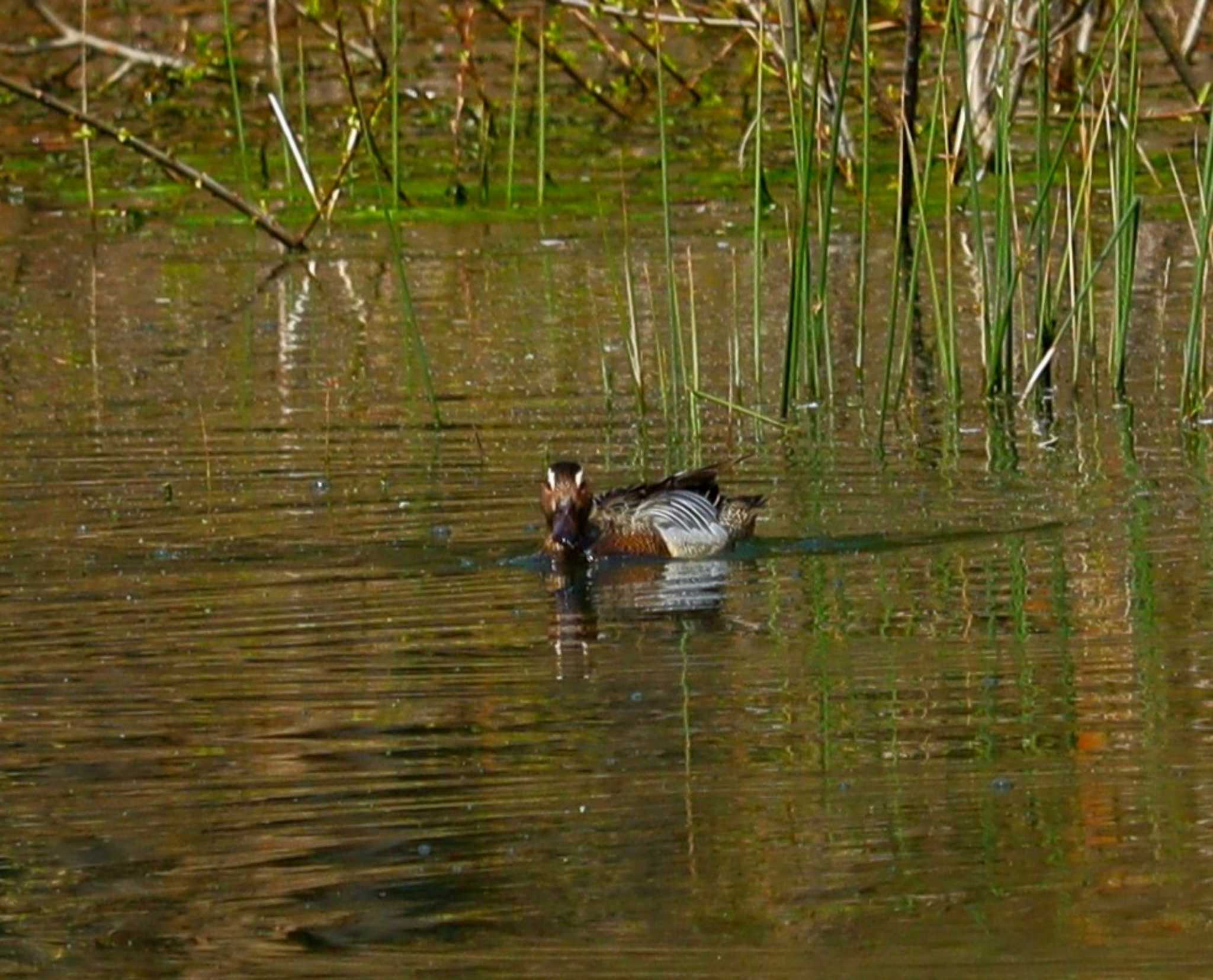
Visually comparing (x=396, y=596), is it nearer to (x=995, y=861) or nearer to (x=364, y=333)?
(x=995, y=861)

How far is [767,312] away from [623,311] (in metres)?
0.70

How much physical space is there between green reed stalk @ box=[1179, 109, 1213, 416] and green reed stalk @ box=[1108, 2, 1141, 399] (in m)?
0.24

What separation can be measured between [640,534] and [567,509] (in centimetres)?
35

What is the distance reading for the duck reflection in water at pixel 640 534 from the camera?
8562 millimetres

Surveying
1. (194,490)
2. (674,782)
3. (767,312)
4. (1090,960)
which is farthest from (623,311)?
(1090,960)

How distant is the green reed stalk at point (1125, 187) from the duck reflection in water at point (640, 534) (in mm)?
1951

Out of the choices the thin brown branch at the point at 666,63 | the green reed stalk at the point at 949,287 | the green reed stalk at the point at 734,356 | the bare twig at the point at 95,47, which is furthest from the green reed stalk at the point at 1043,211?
the bare twig at the point at 95,47

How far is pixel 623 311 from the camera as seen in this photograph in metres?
13.3

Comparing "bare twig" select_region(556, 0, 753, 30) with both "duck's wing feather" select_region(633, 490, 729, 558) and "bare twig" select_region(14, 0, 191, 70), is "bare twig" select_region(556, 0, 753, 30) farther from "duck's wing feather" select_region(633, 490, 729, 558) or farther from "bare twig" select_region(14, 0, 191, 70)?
"duck's wing feather" select_region(633, 490, 729, 558)

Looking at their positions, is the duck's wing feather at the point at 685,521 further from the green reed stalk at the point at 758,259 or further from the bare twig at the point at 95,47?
the bare twig at the point at 95,47

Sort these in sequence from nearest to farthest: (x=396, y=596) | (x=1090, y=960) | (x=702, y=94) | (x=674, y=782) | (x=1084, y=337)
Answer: (x=1090, y=960)
(x=674, y=782)
(x=396, y=596)
(x=1084, y=337)
(x=702, y=94)

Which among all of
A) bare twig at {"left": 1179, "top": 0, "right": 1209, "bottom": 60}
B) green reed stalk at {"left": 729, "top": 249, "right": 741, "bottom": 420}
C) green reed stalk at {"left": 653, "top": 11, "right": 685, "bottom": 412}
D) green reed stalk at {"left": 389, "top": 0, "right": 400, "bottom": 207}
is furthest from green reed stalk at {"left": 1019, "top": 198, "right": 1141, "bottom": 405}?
bare twig at {"left": 1179, "top": 0, "right": 1209, "bottom": 60}

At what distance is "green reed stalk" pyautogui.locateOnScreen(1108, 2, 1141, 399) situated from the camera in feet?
31.9

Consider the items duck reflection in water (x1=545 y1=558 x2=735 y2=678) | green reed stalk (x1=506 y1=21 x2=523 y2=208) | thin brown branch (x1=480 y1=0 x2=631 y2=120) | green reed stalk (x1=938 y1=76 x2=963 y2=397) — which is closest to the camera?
duck reflection in water (x1=545 y1=558 x2=735 y2=678)
